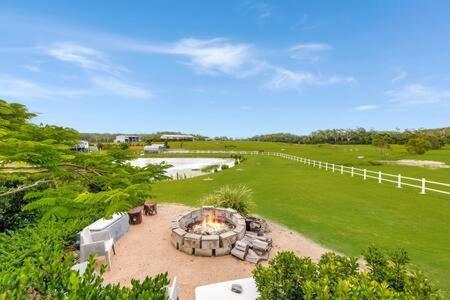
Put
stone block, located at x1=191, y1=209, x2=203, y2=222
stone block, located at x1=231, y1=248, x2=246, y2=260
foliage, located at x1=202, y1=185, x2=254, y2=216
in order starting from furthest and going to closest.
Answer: foliage, located at x1=202, y1=185, x2=254, y2=216 < stone block, located at x1=191, y1=209, x2=203, y2=222 < stone block, located at x1=231, y1=248, x2=246, y2=260

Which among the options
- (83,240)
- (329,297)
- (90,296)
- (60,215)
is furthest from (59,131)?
(329,297)

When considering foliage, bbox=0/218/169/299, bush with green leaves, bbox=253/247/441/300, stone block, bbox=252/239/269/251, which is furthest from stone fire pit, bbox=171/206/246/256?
foliage, bbox=0/218/169/299

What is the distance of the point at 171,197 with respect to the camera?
51.0 ft

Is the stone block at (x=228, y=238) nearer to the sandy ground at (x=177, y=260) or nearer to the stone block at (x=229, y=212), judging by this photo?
the sandy ground at (x=177, y=260)

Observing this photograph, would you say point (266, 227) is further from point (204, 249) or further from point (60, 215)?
point (60, 215)

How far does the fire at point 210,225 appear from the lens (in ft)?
28.6

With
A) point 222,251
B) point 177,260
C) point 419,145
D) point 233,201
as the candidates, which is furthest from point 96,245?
point 419,145

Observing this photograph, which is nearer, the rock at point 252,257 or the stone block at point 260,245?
the rock at point 252,257

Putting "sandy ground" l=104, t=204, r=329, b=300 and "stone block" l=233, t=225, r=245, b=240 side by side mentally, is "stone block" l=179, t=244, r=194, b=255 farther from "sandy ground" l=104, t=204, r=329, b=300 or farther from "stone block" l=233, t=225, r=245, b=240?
"stone block" l=233, t=225, r=245, b=240

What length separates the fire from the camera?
28.6 ft

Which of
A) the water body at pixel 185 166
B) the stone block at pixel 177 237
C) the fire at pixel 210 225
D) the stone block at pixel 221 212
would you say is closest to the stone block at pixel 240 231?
the fire at pixel 210 225

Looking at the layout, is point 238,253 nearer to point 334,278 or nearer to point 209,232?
point 209,232

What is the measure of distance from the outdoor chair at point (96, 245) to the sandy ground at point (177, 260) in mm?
456

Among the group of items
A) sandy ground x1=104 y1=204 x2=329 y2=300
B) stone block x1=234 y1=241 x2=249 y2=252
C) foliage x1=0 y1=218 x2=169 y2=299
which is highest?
foliage x1=0 y1=218 x2=169 y2=299
